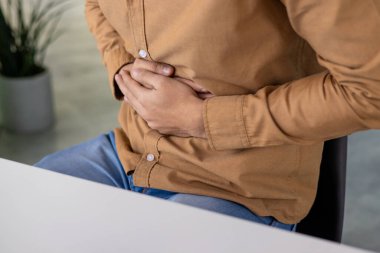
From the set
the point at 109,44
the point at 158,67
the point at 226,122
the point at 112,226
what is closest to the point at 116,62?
the point at 109,44

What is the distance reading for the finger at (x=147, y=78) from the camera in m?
1.16

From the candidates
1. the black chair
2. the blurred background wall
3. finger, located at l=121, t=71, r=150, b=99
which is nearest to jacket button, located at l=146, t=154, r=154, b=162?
finger, located at l=121, t=71, r=150, b=99

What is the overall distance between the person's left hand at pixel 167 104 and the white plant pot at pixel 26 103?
1.56 m

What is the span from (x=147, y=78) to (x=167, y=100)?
7 centimetres

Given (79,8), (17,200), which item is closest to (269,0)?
(17,200)

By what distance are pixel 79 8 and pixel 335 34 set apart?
11.7 ft

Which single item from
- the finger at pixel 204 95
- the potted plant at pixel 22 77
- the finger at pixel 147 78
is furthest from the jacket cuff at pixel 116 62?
the potted plant at pixel 22 77

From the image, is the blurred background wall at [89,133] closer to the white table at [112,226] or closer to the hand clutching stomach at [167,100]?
the hand clutching stomach at [167,100]

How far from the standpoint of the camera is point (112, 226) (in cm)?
76

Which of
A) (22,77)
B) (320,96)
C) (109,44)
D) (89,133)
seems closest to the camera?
(320,96)

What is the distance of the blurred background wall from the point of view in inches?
88.2

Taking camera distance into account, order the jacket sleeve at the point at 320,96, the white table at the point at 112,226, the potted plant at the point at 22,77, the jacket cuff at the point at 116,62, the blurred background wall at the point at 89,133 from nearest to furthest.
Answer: the white table at the point at 112,226 < the jacket sleeve at the point at 320,96 < the jacket cuff at the point at 116,62 < the blurred background wall at the point at 89,133 < the potted plant at the point at 22,77

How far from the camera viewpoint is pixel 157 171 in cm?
118

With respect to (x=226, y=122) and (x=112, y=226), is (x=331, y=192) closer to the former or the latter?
(x=226, y=122)
